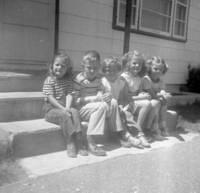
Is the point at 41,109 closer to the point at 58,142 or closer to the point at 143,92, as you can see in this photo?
the point at 58,142

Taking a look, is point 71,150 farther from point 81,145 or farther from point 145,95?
point 145,95

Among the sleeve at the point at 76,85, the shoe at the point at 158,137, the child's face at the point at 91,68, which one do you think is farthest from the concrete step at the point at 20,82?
the shoe at the point at 158,137

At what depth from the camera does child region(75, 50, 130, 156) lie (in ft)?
11.0

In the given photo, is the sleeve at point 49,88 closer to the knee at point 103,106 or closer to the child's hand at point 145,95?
the knee at point 103,106

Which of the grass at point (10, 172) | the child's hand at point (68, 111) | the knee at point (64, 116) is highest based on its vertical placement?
the child's hand at point (68, 111)

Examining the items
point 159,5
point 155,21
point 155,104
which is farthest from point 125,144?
point 159,5

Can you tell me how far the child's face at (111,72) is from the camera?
3738 millimetres

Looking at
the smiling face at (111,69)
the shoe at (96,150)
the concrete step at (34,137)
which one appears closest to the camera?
the concrete step at (34,137)

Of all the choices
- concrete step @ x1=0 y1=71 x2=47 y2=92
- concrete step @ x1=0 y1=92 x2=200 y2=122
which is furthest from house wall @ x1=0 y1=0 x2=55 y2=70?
concrete step @ x1=0 y1=92 x2=200 y2=122

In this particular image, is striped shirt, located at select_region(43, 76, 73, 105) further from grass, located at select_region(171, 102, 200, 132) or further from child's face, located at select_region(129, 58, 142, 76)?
grass, located at select_region(171, 102, 200, 132)

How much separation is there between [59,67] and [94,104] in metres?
0.58

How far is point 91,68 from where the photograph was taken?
3629 millimetres

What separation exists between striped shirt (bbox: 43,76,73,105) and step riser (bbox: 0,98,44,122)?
256 mm

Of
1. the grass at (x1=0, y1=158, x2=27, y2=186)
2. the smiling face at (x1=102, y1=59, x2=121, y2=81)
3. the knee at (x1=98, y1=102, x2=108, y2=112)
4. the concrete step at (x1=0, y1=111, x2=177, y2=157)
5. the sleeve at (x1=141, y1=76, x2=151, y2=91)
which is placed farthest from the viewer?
the sleeve at (x1=141, y1=76, x2=151, y2=91)
